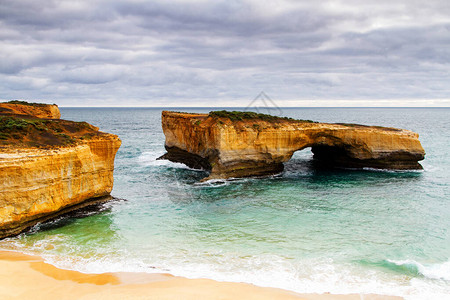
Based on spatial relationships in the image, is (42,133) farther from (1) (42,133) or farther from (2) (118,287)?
(2) (118,287)

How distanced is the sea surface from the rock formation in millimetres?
998

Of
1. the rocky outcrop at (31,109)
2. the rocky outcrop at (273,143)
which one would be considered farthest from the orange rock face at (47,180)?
the rocky outcrop at (31,109)

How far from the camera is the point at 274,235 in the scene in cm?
1619

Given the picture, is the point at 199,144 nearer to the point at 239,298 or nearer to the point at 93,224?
the point at 93,224

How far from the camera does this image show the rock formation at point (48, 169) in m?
14.8

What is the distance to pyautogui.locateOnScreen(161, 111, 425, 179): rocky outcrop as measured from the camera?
93.5 ft

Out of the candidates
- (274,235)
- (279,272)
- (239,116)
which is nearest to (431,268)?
(279,272)

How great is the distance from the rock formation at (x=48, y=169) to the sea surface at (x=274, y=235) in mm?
998

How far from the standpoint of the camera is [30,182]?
1527 cm

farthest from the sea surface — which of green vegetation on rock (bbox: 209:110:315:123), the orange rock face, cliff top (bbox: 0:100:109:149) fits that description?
green vegetation on rock (bbox: 209:110:315:123)

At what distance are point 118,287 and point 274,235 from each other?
24.3ft

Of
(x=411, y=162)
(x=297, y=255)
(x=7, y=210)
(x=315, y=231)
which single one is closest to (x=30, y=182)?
(x=7, y=210)

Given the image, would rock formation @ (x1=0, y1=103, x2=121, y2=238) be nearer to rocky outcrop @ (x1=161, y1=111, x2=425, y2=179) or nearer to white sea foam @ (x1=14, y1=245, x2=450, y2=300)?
white sea foam @ (x1=14, y1=245, x2=450, y2=300)

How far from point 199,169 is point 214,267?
816 inches
